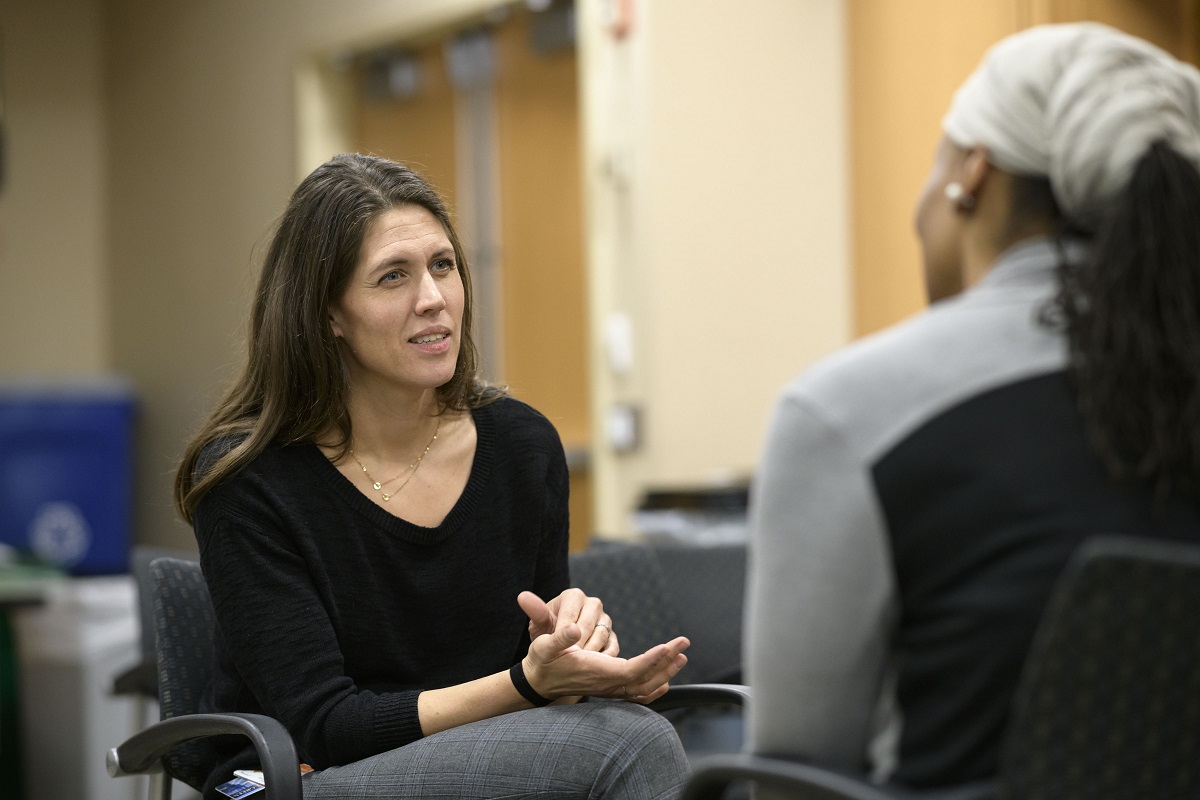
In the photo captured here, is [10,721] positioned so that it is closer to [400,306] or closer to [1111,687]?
[400,306]

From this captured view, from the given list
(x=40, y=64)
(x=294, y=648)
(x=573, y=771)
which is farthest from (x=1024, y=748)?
(x=40, y=64)

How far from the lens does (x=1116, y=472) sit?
1003 millimetres

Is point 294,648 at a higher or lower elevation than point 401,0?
lower

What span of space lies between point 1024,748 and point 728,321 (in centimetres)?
382

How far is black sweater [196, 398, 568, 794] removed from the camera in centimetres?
166

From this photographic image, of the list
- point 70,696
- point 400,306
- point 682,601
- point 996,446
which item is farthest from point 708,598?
point 70,696

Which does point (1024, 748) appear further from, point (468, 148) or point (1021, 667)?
point (468, 148)

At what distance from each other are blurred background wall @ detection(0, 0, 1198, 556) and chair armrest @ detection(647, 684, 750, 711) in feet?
6.76

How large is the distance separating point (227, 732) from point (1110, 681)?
3.48 feet

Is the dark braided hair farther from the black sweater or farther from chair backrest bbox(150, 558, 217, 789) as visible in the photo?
chair backrest bbox(150, 558, 217, 789)

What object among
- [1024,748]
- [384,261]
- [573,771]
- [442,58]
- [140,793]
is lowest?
[140,793]

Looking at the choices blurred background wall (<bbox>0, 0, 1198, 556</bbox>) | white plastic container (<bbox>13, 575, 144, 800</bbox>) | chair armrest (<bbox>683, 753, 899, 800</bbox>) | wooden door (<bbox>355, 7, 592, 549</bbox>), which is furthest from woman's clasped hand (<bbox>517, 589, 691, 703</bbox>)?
wooden door (<bbox>355, 7, 592, 549</bbox>)

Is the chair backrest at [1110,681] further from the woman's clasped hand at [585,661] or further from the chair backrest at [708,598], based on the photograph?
the chair backrest at [708,598]

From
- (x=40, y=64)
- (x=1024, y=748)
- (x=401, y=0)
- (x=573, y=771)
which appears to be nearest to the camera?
(x=1024, y=748)
